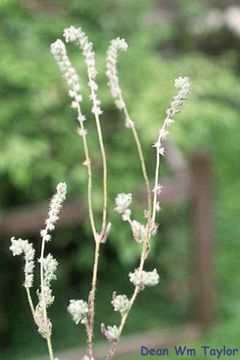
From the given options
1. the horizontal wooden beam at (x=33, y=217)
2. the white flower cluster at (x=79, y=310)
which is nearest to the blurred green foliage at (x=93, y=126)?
the horizontal wooden beam at (x=33, y=217)

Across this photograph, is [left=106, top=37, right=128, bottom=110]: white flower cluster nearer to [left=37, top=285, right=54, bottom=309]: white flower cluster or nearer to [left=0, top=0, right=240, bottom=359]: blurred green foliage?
[left=37, top=285, right=54, bottom=309]: white flower cluster

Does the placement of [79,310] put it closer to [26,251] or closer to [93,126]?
[26,251]

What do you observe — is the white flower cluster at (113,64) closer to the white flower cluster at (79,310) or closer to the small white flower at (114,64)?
the small white flower at (114,64)

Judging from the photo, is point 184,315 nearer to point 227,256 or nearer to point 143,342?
point 143,342

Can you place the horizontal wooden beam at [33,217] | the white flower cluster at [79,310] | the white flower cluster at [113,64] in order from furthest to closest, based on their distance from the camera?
the horizontal wooden beam at [33,217]
the white flower cluster at [113,64]
the white flower cluster at [79,310]

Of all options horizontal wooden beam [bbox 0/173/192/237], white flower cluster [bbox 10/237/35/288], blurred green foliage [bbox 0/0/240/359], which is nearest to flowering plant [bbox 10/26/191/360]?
white flower cluster [bbox 10/237/35/288]

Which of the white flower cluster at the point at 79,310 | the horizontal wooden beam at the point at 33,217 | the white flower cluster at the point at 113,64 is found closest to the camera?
the white flower cluster at the point at 79,310
